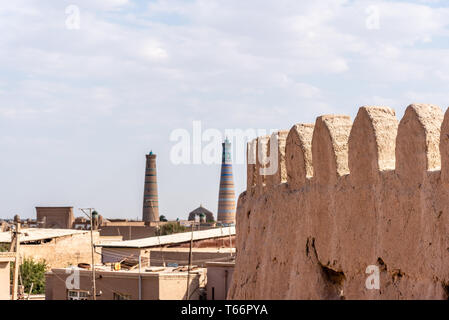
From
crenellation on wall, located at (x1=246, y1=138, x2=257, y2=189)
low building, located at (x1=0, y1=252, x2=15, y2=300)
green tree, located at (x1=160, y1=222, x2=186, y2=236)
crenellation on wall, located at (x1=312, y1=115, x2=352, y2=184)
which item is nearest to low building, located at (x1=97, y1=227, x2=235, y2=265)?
low building, located at (x1=0, y1=252, x2=15, y2=300)

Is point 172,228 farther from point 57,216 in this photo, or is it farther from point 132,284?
point 132,284

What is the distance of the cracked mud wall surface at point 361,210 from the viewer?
7812 mm

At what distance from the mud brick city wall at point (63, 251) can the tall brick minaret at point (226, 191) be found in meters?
27.1

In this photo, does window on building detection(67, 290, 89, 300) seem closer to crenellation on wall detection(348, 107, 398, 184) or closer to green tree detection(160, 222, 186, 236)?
crenellation on wall detection(348, 107, 398, 184)

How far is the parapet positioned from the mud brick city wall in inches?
1058

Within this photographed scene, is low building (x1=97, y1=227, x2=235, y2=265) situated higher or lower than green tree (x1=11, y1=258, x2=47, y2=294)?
higher

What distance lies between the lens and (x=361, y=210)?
9.01m

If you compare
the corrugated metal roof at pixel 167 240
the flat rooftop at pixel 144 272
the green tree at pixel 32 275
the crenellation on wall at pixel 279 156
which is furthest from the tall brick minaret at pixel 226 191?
the crenellation on wall at pixel 279 156

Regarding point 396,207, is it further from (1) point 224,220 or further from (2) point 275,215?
(1) point 224,220

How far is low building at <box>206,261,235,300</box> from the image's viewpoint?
2270 cm

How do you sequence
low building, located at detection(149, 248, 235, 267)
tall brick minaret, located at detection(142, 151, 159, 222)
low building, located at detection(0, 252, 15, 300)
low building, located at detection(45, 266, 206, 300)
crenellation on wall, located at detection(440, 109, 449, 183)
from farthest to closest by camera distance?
tall brick minaret, located at detection(142, 151, 159, 222) < low building, located at detection(149, 248, 235, 267) < low building, located at detection(45, 266, 206, 300) < low building, located at detection(0, 252, 15, 300) < crenellation on wall, located at detection(440, 109, 449, 183)

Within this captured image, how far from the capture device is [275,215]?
11.7 meters

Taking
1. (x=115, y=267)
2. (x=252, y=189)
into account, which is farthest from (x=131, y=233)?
(x=252, y=189)

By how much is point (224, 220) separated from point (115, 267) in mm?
42641
